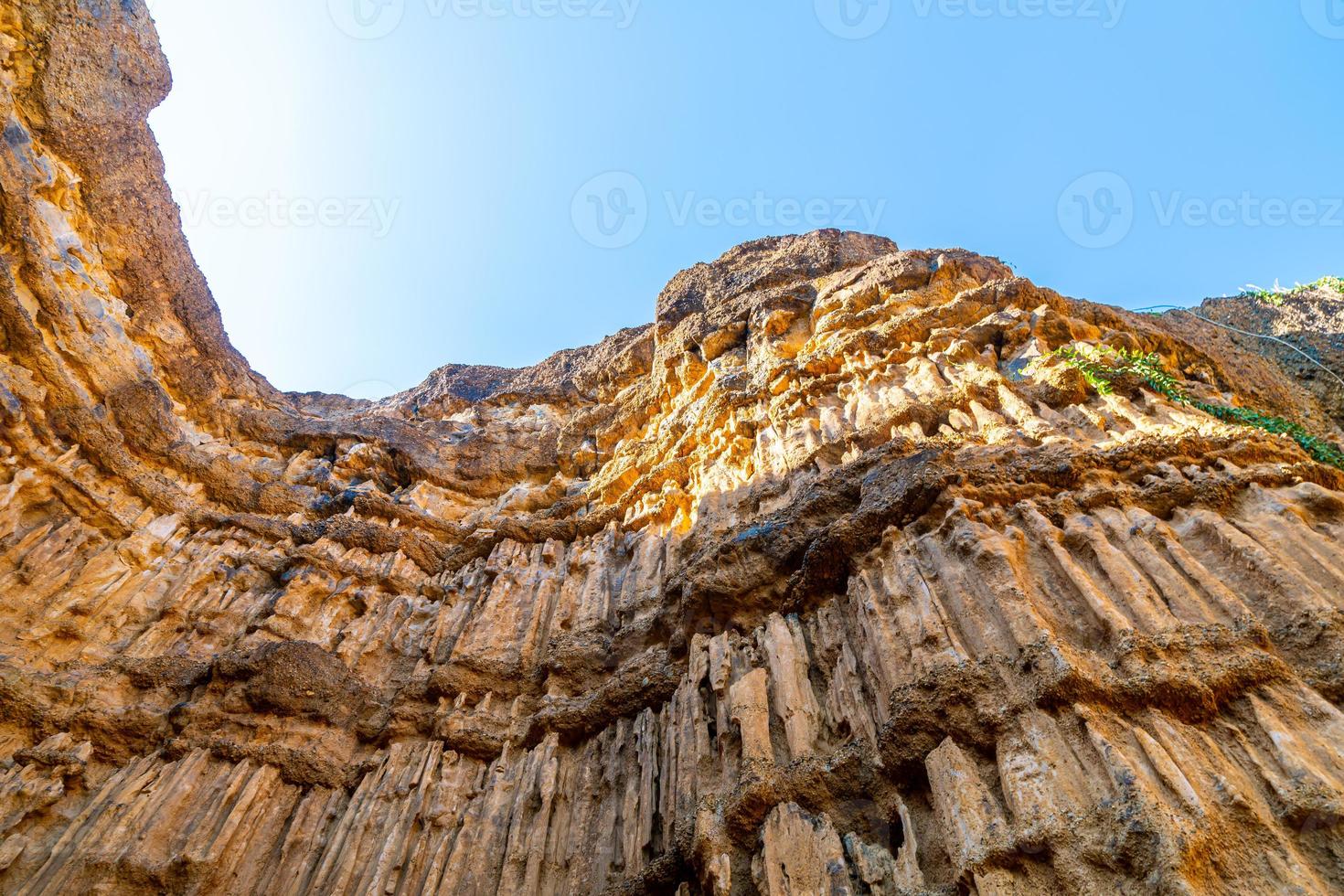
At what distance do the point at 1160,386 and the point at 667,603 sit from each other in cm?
1001

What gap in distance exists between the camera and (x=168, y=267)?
2320cm

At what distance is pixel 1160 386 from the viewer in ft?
44.4

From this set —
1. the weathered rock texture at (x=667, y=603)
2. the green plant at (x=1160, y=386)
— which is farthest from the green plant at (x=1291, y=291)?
the green plant at (x=1160, y=386)

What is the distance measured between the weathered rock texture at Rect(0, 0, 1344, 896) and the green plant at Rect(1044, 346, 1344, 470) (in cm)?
56

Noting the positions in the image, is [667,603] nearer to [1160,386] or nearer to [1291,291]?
[1160,386]

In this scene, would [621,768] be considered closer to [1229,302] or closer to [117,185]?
[117,185]

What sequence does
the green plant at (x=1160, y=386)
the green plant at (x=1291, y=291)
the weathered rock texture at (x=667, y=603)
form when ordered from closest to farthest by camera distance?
the weathered rock texture at (x=667, y=603) → the green plant at (x=1160, y=386) → the green plant at (x=1291, y=291)

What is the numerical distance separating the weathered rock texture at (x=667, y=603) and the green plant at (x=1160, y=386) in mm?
565

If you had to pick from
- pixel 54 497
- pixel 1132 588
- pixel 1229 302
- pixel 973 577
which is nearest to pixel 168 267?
pixel 54 497

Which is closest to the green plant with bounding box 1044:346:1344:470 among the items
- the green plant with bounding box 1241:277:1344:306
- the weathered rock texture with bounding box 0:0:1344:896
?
the weathered rock texture with bounding box 0:0:1344:896

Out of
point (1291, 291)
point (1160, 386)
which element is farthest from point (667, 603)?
point (1291, 291)

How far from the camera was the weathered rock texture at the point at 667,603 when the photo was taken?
24.4ft

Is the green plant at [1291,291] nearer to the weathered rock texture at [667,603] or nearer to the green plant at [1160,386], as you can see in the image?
the weathered rock texture at [667,603]

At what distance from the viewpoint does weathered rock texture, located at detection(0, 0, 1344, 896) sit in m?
7.45
